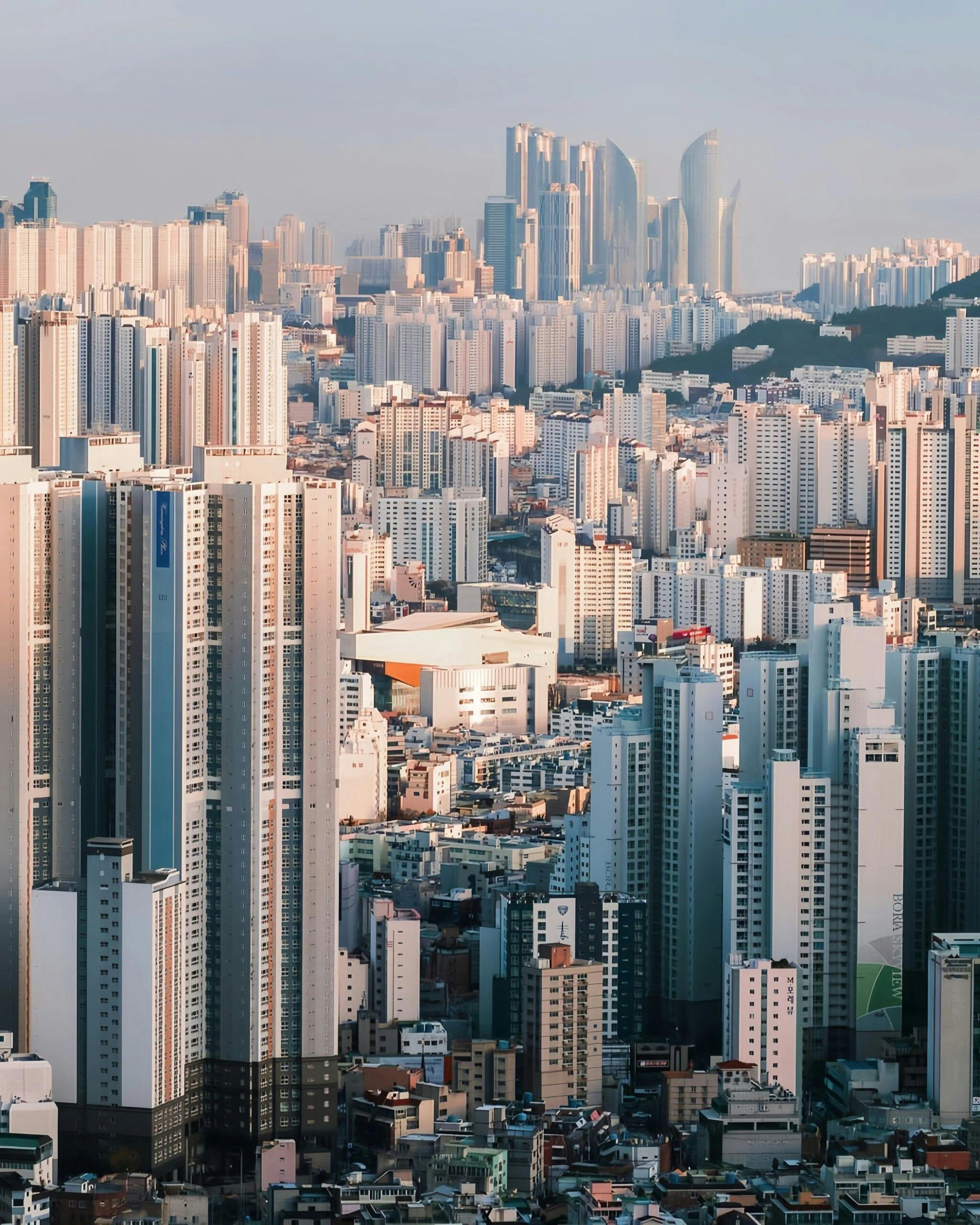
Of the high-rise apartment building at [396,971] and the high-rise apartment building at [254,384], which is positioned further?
the high-rise apartment building at [254,384]

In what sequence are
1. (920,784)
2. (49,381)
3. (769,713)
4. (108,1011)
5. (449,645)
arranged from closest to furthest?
(108,1011)
(769,713)
(920,784)
(449,645)
(49,381)

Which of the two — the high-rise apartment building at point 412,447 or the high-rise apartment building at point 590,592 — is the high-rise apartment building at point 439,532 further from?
the high-rise apartment building at point 412,447

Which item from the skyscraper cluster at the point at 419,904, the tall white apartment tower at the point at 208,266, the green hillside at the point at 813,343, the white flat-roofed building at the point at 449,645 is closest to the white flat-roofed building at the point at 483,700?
the white flat-roofed building at the point at 449,645

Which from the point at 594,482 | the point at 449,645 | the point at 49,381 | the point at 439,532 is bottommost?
the point at 449,645

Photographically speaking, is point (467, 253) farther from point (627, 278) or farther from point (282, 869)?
point (282, 869)

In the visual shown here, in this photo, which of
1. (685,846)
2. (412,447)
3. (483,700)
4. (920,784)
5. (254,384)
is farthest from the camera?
(412,447)

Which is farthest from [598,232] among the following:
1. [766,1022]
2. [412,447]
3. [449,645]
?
[766,1022]

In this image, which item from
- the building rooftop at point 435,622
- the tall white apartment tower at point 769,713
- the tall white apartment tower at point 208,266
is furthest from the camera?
the tall white apartment tower at point 208,266

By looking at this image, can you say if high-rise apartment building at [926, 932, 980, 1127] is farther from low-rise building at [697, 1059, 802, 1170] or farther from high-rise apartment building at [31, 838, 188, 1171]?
high-rise apartment building at [31, 838, 188, 1171]

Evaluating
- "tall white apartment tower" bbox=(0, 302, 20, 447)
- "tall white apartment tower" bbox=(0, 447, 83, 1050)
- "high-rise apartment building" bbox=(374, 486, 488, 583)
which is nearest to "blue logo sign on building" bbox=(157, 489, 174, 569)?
"tall white apartment tower" bbox=(0, 447, 83, 1050)

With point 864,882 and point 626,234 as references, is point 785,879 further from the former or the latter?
point 626,234
